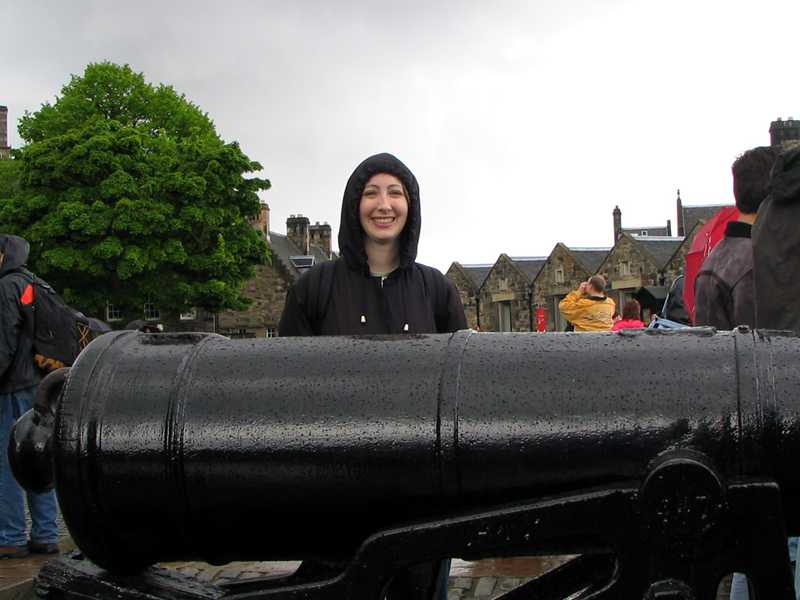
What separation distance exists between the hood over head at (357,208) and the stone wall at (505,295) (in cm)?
5195

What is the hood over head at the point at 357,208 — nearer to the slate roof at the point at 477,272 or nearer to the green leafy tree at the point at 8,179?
the green leafy tree at the point at 8,179

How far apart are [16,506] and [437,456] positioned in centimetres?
421

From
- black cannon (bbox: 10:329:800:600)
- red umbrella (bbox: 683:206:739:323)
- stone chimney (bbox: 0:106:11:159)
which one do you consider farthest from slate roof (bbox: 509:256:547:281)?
black cannon (bbox: 10:329:800:600)

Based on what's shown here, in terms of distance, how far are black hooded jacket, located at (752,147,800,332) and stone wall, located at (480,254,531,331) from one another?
5203 cm

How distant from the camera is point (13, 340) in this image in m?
5.65

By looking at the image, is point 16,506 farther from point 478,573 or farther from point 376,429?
Result: point 376,429

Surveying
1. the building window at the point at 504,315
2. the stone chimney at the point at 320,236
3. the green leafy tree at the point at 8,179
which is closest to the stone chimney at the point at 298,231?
the stone chimney at the point at 320,236

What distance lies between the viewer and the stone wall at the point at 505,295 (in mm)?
55688

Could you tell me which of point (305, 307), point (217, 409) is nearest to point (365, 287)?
point (305, 307)

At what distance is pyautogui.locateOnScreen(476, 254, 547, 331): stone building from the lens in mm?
55625

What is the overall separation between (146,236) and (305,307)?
31.6m

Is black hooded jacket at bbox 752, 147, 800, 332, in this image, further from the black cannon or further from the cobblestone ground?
the cobblestone ground

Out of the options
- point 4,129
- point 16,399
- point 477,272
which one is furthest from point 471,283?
point 16,399

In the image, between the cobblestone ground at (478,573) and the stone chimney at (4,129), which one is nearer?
the cobblestone ground at (478,573)
